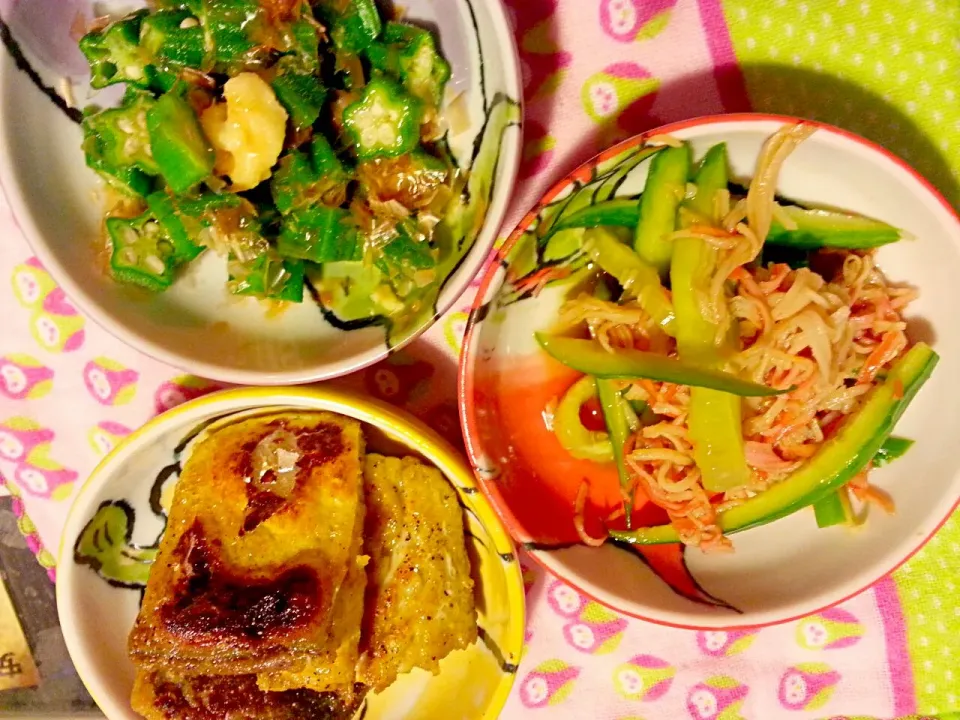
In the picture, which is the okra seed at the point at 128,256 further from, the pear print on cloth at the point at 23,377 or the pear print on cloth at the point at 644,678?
the pear print on cloth at the point at 644,678

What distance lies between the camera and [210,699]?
1.46 meters

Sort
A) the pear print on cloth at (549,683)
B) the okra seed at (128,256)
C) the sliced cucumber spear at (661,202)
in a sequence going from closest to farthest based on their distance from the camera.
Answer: the sliced cucumber spear at (661,202), the okra seed at (128,256), the pear print on cloth at (549,683)

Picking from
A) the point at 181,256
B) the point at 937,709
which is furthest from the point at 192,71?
the point at 937,709

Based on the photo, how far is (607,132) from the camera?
5.02 ft

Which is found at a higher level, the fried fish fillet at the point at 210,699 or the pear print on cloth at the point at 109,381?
the pear print on cloth at the point at 109,381

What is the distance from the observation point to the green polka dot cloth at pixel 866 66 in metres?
1.44

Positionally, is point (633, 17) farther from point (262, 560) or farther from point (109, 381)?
point (109, 381)

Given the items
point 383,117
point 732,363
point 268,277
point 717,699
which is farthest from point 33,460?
point 717,699

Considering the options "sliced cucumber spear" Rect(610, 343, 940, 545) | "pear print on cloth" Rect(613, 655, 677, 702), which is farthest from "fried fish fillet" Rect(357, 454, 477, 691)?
"sliced cucumber spear" Rect(610, 343, 940, 545)

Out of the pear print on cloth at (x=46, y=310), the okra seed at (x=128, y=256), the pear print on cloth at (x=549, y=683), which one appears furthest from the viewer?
the pear print on cloth at (x=549, y=683)

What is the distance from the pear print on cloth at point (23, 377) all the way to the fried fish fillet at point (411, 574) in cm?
87

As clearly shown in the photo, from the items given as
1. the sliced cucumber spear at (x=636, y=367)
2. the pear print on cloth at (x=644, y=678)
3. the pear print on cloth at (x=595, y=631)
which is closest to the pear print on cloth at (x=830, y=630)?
the pear print on cloth at (x=644, y=678)

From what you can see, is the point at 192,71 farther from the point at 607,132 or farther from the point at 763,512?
the point at 763,512

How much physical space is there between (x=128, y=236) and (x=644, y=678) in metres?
1.58
